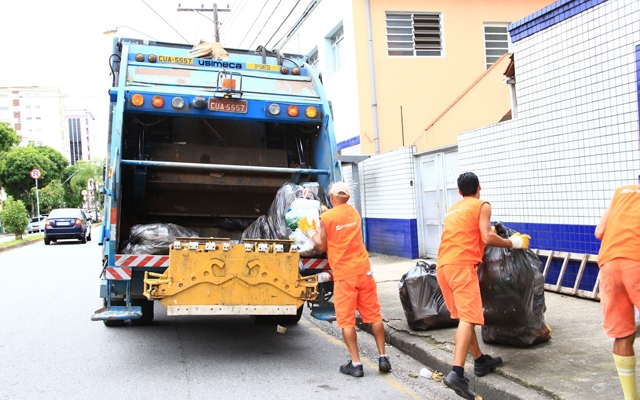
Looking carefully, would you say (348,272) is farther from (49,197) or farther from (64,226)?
(49,197)

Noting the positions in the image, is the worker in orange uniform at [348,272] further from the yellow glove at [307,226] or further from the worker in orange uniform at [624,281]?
the worker in orange uniform at [624,281]

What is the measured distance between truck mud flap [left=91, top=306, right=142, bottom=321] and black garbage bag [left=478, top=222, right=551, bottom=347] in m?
3.04

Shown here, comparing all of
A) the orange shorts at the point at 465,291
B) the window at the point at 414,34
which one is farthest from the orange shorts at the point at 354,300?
the window at the point at 414,34

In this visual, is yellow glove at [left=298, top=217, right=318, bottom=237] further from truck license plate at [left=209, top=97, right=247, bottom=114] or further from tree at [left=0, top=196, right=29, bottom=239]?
tree at [left=0, top=196, right=29, bottom=239]

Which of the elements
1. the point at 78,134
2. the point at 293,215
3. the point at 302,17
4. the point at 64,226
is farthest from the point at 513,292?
the point at 78,134

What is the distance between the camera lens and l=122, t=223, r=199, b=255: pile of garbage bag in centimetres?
561

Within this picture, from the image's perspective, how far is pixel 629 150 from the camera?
5973mm

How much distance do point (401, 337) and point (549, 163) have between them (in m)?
3.04

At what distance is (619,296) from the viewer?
3393 mm

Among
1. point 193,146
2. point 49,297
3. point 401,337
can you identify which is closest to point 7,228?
point 49,297

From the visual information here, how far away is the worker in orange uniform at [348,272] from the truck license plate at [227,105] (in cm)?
159

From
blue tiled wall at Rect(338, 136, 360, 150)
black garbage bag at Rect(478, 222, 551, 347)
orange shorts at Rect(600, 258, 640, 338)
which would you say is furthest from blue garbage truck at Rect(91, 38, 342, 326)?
blue tiled wall at Rect(338, 136, 360, 150)

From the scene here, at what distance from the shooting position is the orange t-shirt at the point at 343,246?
190 inches

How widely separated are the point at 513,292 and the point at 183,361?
3.02m
